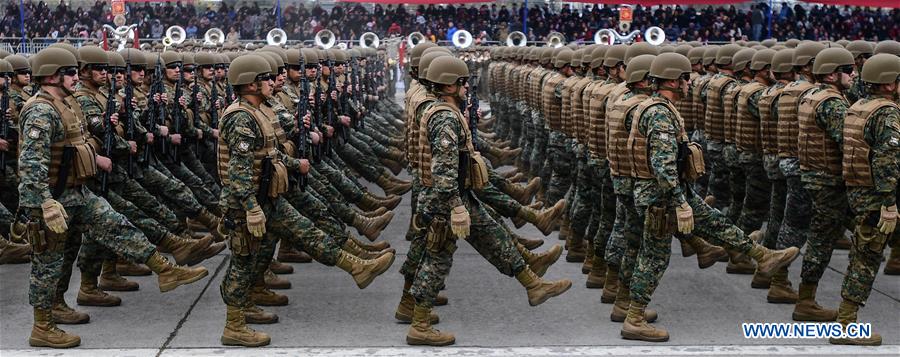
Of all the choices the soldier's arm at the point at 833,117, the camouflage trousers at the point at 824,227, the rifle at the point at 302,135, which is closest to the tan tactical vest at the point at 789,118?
the soldier's arm at the point at 833,117

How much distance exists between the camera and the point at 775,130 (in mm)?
8172

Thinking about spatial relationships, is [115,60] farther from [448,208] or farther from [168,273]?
[448,208]

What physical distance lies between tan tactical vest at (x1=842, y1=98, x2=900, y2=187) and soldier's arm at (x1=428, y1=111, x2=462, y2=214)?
2.26m

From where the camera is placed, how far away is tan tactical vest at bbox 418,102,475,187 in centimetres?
641

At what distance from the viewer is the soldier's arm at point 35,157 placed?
6.21m

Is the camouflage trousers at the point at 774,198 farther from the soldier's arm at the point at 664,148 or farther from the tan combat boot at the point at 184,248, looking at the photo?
the tan combat boot at the point at 184,248

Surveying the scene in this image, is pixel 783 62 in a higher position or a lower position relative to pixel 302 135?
higher

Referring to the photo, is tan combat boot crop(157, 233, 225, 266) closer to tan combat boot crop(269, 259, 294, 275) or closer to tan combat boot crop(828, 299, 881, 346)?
tan combat boot crop(269, 259, 294, 275)

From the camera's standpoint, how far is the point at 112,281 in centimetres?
796

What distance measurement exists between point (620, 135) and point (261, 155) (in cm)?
212

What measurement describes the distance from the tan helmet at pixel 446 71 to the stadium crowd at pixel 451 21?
26686 mm

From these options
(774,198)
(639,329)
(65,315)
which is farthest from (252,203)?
(774,198)

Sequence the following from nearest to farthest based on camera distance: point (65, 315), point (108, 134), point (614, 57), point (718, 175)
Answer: point (65, 315) → point (108, 134) → point (614, 57) → point (718, 175)

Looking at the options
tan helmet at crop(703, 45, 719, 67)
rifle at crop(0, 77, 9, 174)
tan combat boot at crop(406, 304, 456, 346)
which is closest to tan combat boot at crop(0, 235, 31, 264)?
rifle at crop(0, 77, 9, 174)
